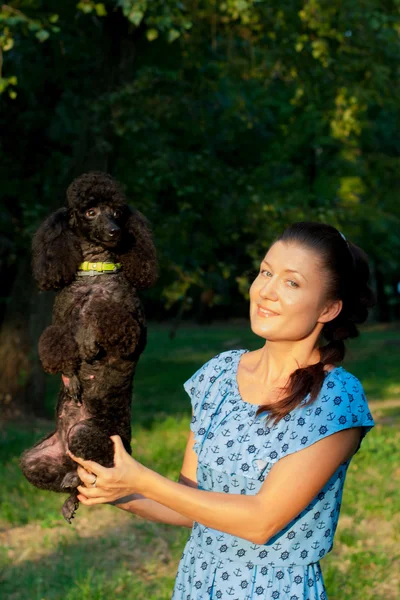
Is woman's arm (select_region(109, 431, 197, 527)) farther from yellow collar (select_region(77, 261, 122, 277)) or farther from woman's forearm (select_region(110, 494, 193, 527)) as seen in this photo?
yellow collar (select_region(77, 261, 122, 277))

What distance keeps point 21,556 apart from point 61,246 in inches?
213

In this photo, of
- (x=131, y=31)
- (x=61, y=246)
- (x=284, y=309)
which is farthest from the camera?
(x=131, y=31)

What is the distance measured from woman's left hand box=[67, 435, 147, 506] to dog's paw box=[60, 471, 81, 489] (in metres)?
0.01

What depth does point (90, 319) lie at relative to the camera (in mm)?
2033

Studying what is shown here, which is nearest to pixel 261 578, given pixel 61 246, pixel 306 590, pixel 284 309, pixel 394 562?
pixel 306 590

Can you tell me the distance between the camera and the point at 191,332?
39.0 metres

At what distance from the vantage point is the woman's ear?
9.25 feet

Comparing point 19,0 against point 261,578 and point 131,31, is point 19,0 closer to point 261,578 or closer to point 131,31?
point 131,31

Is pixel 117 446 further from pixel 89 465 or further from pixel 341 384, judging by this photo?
pixel 341 384

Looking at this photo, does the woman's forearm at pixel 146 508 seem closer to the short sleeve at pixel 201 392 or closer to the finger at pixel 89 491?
the short sleeve at pixel 201 392

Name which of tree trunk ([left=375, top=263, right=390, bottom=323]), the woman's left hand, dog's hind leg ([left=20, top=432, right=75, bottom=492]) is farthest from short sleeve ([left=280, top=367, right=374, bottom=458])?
tree trunk ([left=375, top=263, right=390, bottom=323])

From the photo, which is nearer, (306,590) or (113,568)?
(306,590)

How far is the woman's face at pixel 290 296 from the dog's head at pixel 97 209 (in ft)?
2.41

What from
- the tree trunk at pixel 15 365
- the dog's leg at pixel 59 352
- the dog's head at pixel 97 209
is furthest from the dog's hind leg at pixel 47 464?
the tree trunk at pixel 15 365
